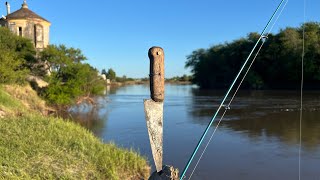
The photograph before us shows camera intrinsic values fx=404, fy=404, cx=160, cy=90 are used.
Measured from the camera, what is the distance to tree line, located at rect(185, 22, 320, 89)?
60469 millimetres

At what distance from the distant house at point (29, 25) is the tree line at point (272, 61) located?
37.1 m

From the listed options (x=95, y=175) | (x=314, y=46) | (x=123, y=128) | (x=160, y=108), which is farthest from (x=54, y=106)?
(x=314, y=46)

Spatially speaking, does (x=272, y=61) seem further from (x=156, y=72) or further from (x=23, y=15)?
(x=156, y=72)

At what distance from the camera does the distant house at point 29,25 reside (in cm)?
4419

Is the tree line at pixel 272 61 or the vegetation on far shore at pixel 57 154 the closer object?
the vegetation on far shore at pixel 57 154

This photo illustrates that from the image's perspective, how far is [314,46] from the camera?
59.3m

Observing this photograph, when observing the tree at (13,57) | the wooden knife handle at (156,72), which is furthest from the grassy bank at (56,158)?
the tree at (13,57)

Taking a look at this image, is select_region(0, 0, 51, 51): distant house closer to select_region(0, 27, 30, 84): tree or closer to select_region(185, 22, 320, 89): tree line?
select_region(0, 27, 30, 84): tree

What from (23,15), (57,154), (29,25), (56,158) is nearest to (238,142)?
(57,154)

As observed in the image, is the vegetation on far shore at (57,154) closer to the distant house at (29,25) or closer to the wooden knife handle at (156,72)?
the wooden knife handle at (156,72)

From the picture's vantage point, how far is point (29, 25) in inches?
1745

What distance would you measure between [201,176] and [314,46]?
5417 cm

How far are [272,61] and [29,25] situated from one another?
4173 centimetres

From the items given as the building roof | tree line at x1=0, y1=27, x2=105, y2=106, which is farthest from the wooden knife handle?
the building roof
